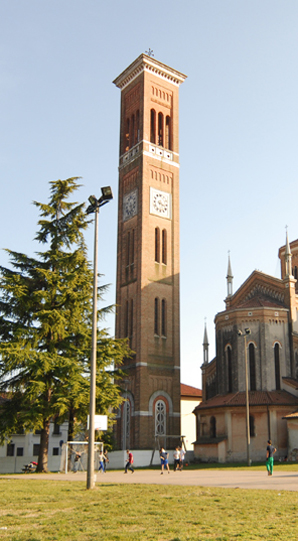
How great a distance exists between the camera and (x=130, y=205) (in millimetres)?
55312

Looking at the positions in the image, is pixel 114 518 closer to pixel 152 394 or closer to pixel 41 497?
pixel 41 497

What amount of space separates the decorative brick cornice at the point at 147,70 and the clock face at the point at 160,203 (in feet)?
42.5

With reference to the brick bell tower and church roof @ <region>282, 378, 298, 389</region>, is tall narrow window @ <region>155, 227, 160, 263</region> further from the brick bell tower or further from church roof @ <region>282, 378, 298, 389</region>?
church roof @ <region>282, 378, 298, 389</region>

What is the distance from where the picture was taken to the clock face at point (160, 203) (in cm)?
5416

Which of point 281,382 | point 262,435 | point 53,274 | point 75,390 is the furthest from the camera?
point 281,382

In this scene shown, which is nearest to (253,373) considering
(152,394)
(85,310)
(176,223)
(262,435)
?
(262,435)

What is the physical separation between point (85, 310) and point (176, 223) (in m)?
25.6

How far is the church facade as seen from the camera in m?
43.5

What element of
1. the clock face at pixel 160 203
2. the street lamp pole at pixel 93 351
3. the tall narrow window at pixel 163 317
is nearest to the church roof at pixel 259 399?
the tall narrow window at pixel 163 317

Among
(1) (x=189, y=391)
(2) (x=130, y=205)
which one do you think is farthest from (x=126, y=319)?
(1) (x=189, y=391)

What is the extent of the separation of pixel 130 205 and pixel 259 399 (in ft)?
72.6

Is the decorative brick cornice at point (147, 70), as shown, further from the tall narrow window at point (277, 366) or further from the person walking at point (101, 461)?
the person walking at point (101, 461)

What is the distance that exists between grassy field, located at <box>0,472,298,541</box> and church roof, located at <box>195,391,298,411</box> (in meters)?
27.6

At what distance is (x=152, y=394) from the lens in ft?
161
